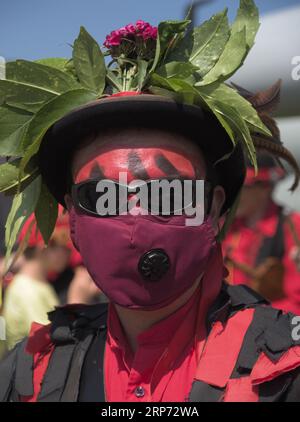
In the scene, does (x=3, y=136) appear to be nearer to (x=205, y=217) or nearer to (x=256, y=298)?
(x=205, y=217)

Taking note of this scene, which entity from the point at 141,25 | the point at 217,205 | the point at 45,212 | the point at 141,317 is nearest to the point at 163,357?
the point at 141,317

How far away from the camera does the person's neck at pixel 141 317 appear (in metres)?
2.02

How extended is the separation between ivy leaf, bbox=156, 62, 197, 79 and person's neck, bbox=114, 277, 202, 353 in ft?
2.05

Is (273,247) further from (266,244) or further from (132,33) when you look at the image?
(132,33)

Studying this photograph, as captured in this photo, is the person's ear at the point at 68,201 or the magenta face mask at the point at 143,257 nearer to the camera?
the magenta face mask at the point at 143,257

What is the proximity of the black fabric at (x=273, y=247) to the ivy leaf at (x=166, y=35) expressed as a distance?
313 cm

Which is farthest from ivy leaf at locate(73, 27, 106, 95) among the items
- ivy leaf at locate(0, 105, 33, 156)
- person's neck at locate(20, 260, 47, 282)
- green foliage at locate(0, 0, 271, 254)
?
person's neck at locate(20, 260, 47, 282)

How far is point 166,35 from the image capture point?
6.64ft

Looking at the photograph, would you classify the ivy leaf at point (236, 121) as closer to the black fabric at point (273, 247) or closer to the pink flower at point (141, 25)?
the pink flower at point (141, 25)

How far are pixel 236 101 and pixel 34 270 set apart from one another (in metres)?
2.76

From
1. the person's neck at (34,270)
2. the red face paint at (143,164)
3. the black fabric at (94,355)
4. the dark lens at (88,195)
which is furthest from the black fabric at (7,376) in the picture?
the person's neck at (34,270)

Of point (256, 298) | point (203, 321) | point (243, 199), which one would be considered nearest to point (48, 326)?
point (203, 321)

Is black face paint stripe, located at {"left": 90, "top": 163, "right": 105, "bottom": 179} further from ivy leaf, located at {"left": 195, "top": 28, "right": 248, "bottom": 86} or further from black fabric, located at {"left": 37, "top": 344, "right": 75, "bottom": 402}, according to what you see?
black fabric, located at {"left": 37, "top": 344, "right": 75, "bottom": 402}
